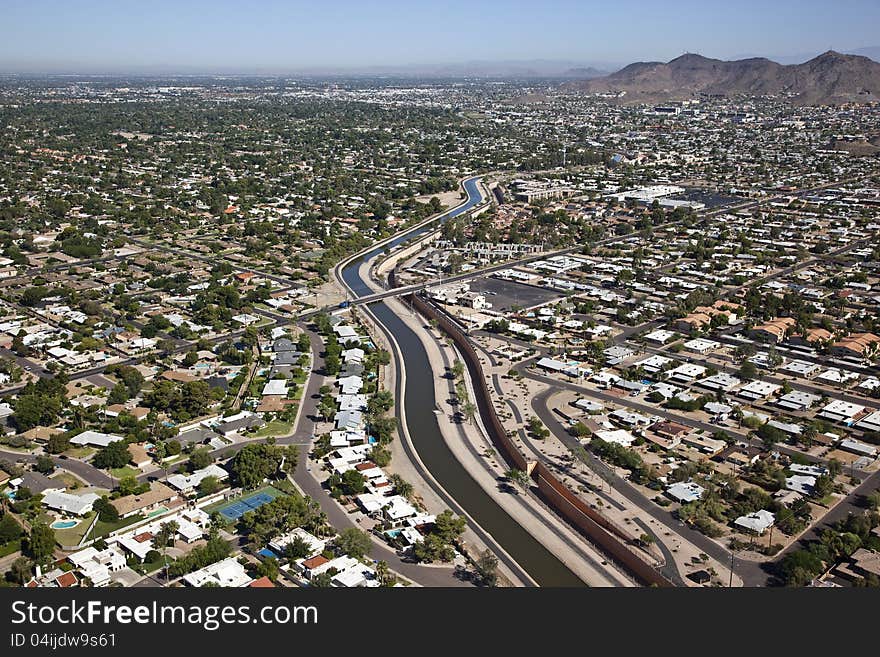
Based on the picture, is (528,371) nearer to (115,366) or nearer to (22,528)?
(115,366)

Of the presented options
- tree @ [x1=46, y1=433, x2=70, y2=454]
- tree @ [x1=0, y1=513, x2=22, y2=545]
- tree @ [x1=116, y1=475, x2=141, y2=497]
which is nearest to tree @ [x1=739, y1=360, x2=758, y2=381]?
tree @ [x1=116, y1=475, x2=141, y2=497]

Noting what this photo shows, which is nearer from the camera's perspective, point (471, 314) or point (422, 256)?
point (471, 314)

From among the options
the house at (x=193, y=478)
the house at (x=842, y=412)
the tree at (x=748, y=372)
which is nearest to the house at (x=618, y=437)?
the tree at (x=748, y=372)

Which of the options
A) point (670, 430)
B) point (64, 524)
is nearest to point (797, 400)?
point (670, 430)

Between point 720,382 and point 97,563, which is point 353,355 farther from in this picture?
point 97,563

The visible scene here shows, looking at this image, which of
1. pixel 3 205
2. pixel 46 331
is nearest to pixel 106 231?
pixel 3 205

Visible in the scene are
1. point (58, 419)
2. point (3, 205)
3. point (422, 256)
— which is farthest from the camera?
point (3, 205)

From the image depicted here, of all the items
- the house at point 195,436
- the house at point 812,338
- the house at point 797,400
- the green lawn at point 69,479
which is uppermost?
the house at point 812,338

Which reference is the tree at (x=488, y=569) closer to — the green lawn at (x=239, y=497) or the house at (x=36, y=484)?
the green lawn at (x=239, y=497)
